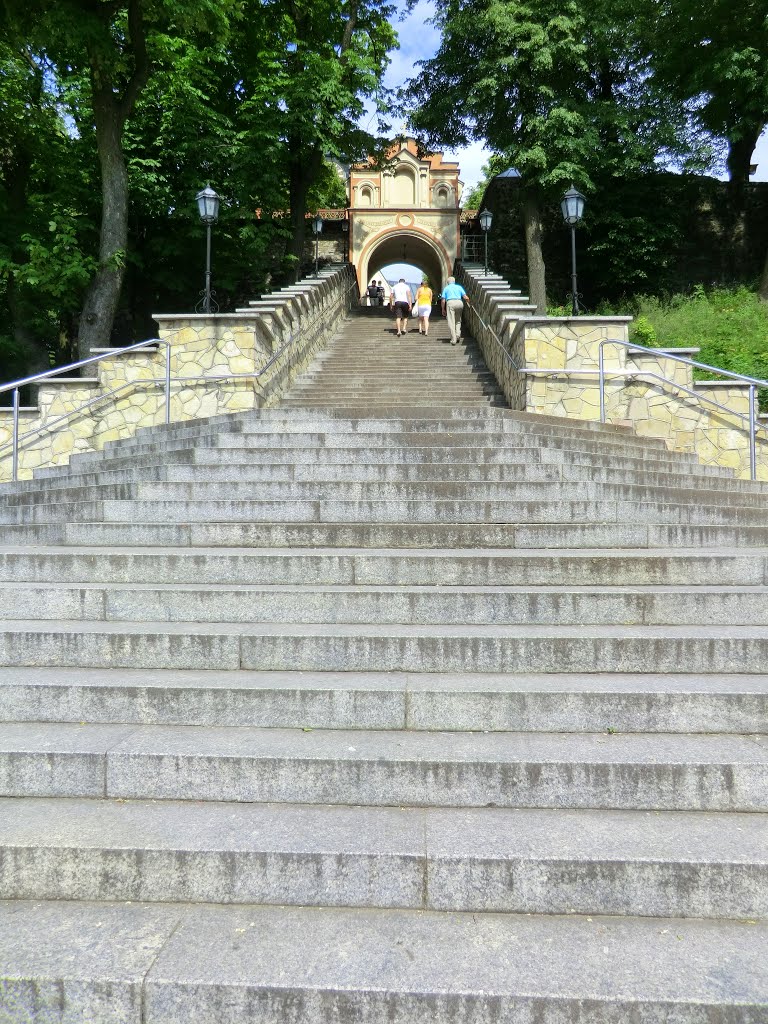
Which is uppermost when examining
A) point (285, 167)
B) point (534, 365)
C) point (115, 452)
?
point (285, 167)

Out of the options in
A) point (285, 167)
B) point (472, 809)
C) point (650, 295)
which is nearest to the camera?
point (472, 809)

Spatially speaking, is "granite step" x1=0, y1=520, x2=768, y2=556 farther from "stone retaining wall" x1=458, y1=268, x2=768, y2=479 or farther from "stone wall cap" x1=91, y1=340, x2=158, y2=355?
"stone wall cap" x1=91, y1=340, x2=158, y2=355

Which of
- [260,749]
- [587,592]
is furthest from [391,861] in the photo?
[587,592]

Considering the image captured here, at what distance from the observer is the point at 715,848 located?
2512 millimetres

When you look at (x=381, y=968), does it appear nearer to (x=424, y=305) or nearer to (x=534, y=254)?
(x=424, y=305)

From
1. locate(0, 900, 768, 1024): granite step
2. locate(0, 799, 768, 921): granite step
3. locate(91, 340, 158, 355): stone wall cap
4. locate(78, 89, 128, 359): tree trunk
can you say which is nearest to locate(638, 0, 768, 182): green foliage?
locate(78, 89, 128, 359): tree trunk

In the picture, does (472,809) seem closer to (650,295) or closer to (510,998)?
(510,998)

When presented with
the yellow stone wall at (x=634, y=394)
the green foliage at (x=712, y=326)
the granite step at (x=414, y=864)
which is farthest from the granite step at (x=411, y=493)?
the green foliage at (x=712, y=326)

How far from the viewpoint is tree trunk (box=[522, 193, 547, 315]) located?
16.5m

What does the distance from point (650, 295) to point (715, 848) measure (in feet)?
63.6

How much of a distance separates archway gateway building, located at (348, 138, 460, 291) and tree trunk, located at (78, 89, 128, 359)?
18.2m

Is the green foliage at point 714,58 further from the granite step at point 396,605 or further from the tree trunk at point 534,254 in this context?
the granite step at point 396,605

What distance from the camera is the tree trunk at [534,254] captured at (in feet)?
54.0

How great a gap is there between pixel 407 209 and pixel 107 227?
812 inches
